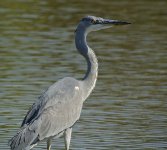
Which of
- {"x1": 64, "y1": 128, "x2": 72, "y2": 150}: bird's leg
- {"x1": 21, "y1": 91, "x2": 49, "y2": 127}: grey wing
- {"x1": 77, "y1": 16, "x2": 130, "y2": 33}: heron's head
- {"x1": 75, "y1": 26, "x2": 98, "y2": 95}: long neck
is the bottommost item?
{"x1": 64, "y1": 128, "x2": 72, "y2": 150}: bird's leg

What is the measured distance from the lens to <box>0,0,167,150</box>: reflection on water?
1283 centimetres

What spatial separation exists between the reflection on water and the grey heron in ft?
2.47

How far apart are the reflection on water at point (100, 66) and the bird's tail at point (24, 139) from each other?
127cm

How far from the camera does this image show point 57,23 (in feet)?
73.6

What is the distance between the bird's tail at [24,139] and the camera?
1048 cm

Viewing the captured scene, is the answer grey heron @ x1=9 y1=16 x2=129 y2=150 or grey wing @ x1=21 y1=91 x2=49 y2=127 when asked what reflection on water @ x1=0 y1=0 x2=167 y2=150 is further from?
grey wing @ x1=21 y1=91 x2=49 y2=127

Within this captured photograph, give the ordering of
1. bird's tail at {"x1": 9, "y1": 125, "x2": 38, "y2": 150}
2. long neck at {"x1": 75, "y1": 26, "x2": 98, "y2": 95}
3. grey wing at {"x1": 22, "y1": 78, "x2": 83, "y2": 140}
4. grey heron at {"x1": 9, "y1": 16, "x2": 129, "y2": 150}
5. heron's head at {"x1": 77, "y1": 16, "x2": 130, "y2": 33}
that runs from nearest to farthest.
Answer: bird's tail at {"x1": 9, "y1": 125, "x2": 38, "y2": 150} → grey heron at {"x1": 9, "y1": 16, "x2": 129, "y2": 150} → grey wing at {"x1": 22, "y1": 78, "x2": 83, "y2": 140} → long neck at {"x1": 75, "y1": 26, "x2": 98, "y2": 95} → heron's head at {"x1": 77, "y1": 16, "x2": 130, "y2": 33}

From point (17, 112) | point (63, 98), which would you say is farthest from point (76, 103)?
point (17, 112)

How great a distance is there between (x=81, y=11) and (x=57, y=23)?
1289 mm

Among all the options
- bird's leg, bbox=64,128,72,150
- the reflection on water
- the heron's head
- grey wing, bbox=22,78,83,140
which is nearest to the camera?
grey wing, bbox=22,78,83,140

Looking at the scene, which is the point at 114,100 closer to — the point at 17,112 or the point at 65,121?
the point at 17,112

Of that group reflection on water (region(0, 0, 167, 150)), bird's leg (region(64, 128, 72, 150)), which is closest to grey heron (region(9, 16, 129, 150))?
bird's leg (region(64, 128, 72, 150))

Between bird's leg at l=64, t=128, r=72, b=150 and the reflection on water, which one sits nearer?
bird's leg at l=64, t=128, r=72, b=150

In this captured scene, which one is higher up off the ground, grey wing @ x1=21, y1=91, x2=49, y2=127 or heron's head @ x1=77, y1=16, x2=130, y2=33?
heron's head @ x1=77, y1=16, x2=130, y2=33
